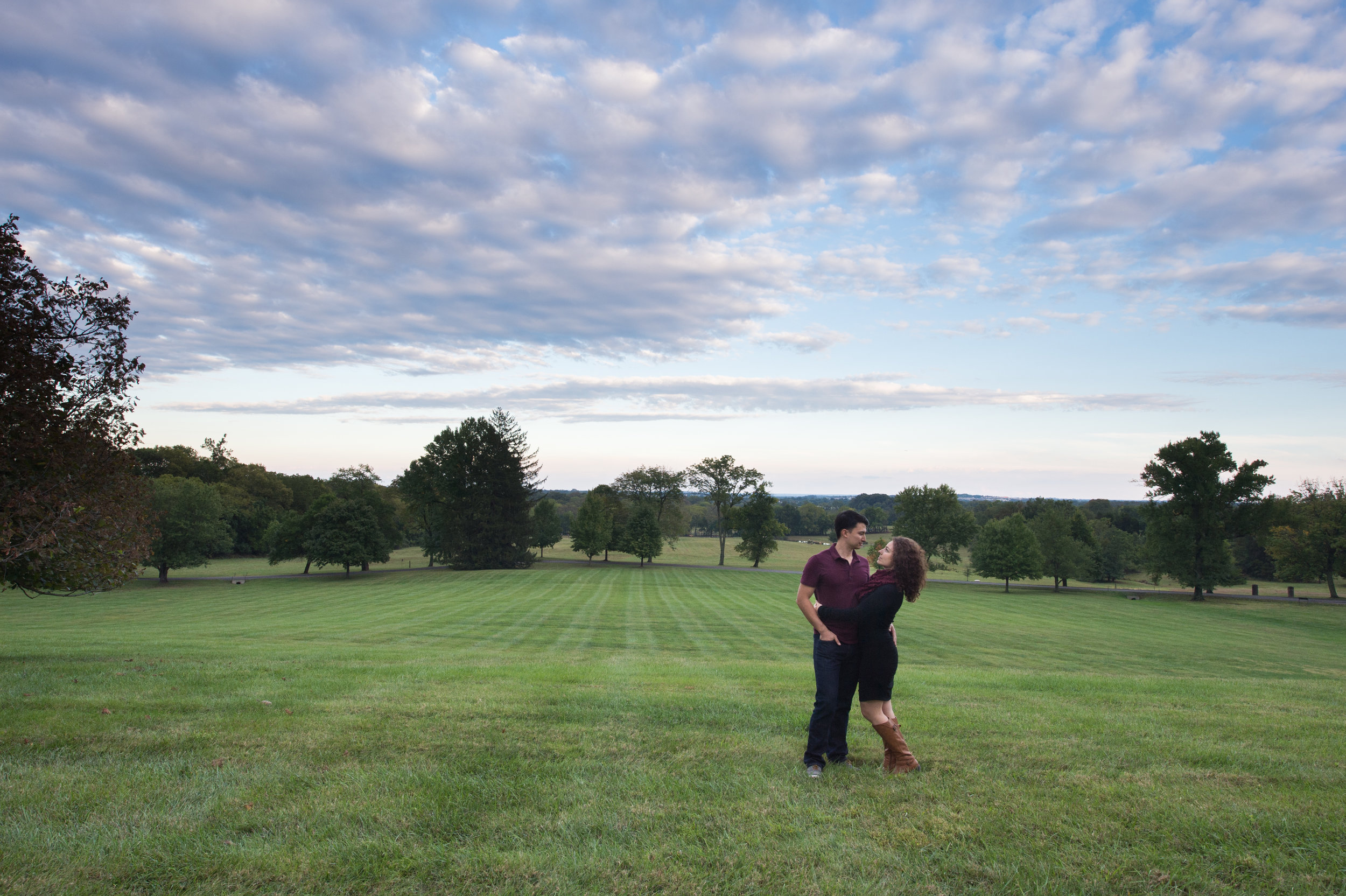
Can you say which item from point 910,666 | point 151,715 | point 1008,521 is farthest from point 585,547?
point 151,715

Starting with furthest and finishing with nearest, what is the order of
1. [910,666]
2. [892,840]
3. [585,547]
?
[585,547] < [910,666] < [892,840]

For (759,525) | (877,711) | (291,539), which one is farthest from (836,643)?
(759,525)

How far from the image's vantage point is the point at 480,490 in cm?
6888

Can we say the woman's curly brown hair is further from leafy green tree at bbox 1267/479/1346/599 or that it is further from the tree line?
leafy green tree at bbox 1267/479/1346/599

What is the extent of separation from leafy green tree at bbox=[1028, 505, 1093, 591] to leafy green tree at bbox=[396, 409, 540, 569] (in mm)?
53332

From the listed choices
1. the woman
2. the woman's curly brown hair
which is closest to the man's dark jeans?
the woman

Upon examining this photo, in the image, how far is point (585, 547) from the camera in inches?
3051

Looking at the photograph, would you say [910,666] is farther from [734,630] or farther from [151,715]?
[734,630]

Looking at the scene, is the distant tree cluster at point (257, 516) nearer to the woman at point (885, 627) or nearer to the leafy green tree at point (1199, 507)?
the woman at point (885, 627)

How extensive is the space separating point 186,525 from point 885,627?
222 ft

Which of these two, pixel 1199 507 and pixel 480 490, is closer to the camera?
pixel 1199 507

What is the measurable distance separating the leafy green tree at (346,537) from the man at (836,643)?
6349cm

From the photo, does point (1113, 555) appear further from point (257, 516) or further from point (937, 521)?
point (257, 516)

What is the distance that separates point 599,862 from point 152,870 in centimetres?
274
